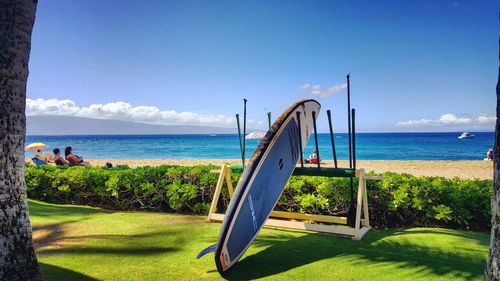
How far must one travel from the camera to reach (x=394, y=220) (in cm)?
704

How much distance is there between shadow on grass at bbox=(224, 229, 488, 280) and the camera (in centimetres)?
445

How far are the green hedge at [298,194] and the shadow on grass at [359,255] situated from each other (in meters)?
0.71

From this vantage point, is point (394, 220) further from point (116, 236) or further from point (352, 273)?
point (116, 236)

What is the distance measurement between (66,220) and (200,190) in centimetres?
278

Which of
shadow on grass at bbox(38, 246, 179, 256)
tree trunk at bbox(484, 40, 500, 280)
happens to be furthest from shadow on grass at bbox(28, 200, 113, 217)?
tree trunk at bbox(484, 40, 500, 280)

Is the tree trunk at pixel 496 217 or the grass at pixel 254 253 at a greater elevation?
the tree trunk at pixel 496 217

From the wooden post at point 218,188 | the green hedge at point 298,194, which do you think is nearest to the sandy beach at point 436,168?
the green hedge at point 298,194

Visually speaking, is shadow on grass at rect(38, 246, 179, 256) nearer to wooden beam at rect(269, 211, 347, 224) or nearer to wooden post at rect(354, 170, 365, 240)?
wooden beam at rect(269, 211, 347, 224)

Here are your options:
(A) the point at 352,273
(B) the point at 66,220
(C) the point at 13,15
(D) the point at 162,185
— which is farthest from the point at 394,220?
(C) the point at 13,15

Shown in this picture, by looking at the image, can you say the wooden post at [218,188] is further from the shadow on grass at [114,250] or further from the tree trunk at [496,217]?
the tree trunk at [496,217]

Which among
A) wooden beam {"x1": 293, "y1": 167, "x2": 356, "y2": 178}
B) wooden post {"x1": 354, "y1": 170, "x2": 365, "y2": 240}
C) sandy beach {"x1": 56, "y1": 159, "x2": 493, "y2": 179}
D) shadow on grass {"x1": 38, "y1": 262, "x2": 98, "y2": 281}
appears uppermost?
wooden beam {"x1": 293, "y1": 167, "x2": 356, "y2": 178}

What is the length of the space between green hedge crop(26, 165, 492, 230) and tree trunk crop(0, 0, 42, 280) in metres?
4.37

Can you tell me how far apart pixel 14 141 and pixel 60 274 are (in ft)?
5.96

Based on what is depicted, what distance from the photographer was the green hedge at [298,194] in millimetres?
6609
